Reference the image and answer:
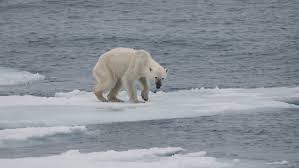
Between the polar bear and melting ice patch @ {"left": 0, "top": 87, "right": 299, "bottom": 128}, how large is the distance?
1.01 feet

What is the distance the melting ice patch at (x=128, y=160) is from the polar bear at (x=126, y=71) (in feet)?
11.8

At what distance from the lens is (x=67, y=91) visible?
1852cm

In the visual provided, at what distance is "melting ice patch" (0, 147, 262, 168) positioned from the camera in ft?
38.4

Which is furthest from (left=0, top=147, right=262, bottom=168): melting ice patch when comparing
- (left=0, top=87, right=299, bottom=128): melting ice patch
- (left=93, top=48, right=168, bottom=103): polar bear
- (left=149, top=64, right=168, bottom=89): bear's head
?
(left=93, top=48, right=168, bottom=103): polar bear

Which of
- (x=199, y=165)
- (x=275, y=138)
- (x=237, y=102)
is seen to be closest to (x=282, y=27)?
(x=237, y=102)

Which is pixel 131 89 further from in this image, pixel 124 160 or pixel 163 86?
pixel 124 160

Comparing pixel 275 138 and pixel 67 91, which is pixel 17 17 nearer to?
pixel 67 91

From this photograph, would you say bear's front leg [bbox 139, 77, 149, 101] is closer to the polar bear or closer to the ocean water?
the polar bear

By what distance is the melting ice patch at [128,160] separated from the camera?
11.7 metres

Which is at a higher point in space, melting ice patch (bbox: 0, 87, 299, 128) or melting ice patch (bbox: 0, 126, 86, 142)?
melting ice patch (bbox: 0, 126, 86, 142)

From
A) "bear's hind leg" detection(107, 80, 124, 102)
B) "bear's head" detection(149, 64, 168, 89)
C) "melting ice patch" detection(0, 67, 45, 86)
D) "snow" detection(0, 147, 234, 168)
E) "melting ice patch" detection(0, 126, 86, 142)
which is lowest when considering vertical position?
"melting ice patch" detection(0, 67, 45, 86)

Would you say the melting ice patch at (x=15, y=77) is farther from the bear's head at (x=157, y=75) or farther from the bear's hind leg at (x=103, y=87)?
the bear's head at (x=157, y=75)

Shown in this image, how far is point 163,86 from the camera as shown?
762 inches

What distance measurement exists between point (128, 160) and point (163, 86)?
7339 mm
